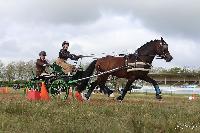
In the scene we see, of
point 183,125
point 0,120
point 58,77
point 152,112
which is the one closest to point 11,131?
point 0,120

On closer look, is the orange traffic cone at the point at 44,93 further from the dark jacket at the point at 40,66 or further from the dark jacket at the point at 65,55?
the dark jacket at the point at 65,55

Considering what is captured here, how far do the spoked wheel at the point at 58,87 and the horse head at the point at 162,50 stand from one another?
3.87 m

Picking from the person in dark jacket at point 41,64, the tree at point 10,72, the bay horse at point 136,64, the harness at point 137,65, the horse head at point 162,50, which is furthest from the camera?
the tree at point 10,72

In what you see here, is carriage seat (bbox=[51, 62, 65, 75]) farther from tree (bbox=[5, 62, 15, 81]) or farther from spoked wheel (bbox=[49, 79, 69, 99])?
tree (bbox=[5, 62, 15, 81])

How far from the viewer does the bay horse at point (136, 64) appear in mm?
17375

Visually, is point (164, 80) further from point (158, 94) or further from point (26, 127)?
point (26, 127)

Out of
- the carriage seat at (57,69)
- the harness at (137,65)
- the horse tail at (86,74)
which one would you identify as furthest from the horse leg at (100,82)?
the carriage seat at (57,69)

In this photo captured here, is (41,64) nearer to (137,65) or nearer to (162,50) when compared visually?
(137,65)

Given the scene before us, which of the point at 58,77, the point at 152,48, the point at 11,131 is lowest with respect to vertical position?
the point at 11,131

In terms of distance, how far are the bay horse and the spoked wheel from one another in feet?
4.52

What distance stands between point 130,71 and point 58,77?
2.78 metres

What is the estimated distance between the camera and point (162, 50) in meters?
17.8

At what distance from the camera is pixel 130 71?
1745cm

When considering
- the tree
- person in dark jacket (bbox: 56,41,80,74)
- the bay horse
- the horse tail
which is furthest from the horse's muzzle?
the tree
